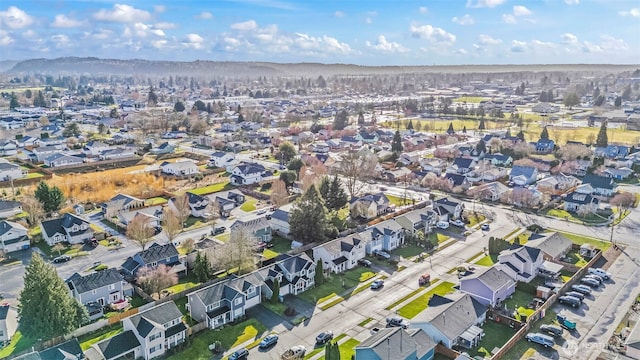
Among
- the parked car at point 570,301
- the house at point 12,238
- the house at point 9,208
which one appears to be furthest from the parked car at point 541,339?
the house at point 9,208

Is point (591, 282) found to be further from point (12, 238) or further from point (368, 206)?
point (12, 238)

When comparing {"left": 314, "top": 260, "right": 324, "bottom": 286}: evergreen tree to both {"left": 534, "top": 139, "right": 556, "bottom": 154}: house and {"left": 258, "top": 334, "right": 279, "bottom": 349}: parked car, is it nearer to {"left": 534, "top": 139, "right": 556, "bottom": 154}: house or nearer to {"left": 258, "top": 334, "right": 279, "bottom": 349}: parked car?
{"left": 258, "top": 334, "right": 279, "bottom": 349}: parked car

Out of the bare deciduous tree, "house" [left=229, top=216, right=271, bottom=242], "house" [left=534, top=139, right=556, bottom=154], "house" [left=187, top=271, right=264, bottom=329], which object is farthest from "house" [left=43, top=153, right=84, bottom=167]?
"house" [left=534, top=139, right=556, bottom=154]

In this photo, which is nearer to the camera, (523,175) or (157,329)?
(157,329)

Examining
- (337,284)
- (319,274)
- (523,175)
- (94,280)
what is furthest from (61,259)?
(523,175)

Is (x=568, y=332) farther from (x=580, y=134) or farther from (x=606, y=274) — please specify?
(x=580, y=134)
